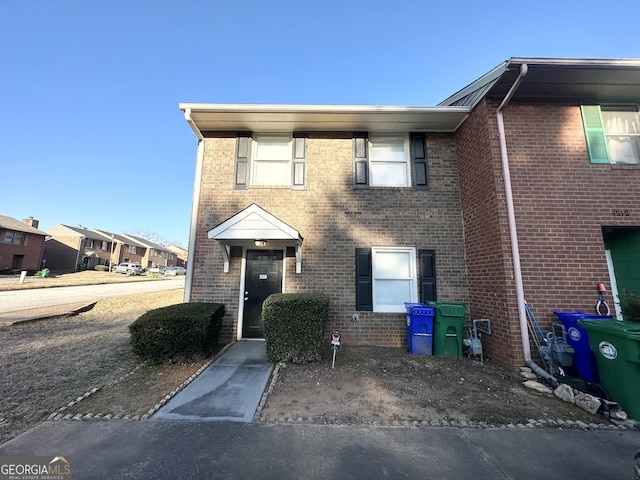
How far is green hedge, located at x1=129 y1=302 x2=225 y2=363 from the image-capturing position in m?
4.72

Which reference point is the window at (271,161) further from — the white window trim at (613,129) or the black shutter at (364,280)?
the white window trim at (613,129)

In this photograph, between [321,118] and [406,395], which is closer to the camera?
[406,395]

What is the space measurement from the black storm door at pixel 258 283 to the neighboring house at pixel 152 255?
Answer: 60276mm

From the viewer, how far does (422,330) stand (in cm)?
552

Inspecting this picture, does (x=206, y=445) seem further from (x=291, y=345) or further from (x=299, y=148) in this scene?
(x=299, y=148)

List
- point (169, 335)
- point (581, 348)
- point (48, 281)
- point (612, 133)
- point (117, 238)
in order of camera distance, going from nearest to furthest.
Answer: point (581, 348), point (169, 335), point (612, 133), point (48, 281), point (117, 238)

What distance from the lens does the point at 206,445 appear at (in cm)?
271

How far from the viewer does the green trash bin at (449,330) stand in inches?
209

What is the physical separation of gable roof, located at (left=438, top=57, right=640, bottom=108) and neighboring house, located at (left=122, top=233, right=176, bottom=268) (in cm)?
6497

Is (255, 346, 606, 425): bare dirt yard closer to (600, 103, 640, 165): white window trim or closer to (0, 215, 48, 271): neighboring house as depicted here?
(600, 103, 640, 165): white window trim

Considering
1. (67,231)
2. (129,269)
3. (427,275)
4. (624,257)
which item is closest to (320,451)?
(427,275)

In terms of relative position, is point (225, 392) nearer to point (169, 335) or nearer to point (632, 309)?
point (169, 335)

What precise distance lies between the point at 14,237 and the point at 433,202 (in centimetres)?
4514

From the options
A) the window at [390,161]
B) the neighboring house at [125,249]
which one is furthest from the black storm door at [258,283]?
the neighboring house at [125,249]
